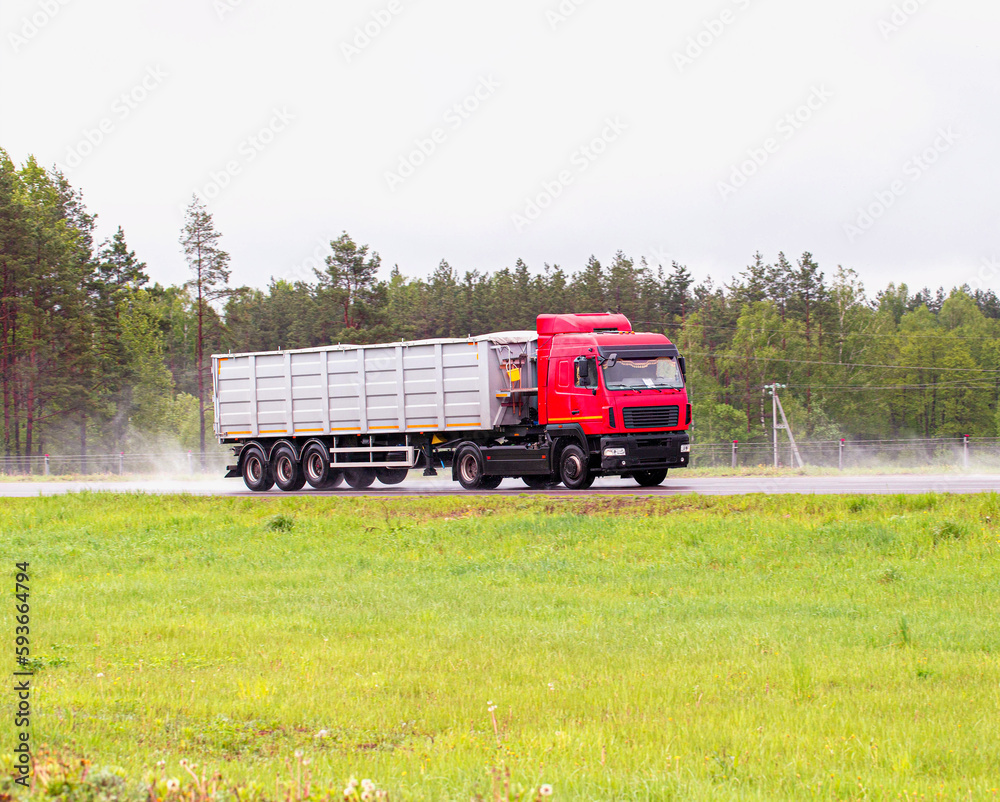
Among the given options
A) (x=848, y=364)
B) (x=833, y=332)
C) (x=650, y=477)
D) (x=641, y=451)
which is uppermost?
(x=833, y=332)

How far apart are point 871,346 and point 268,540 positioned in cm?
8145

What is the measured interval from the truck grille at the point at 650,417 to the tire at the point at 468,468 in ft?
14.6

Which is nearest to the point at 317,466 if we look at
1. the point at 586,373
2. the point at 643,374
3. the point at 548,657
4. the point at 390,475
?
the point at 390,475

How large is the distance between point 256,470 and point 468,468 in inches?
293

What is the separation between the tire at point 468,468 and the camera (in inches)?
1056

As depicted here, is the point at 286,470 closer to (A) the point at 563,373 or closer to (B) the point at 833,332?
(A) the point at 563,373

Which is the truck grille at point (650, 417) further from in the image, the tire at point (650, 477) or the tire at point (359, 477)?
the tire at point (359, 477)

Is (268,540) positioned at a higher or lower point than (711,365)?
lower

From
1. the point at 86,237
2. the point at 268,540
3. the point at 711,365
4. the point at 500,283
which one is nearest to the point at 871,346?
the point at 711,365

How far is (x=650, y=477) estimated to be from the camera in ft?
86.7

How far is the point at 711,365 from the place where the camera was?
88438 millimetres

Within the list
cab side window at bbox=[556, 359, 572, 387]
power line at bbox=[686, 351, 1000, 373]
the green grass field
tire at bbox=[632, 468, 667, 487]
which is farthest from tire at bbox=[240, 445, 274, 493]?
power line at bbox=[686, 351, 1000, 373]

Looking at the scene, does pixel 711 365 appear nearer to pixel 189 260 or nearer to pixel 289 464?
pixel 189 260

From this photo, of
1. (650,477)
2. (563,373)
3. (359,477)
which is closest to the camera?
(563,373)
